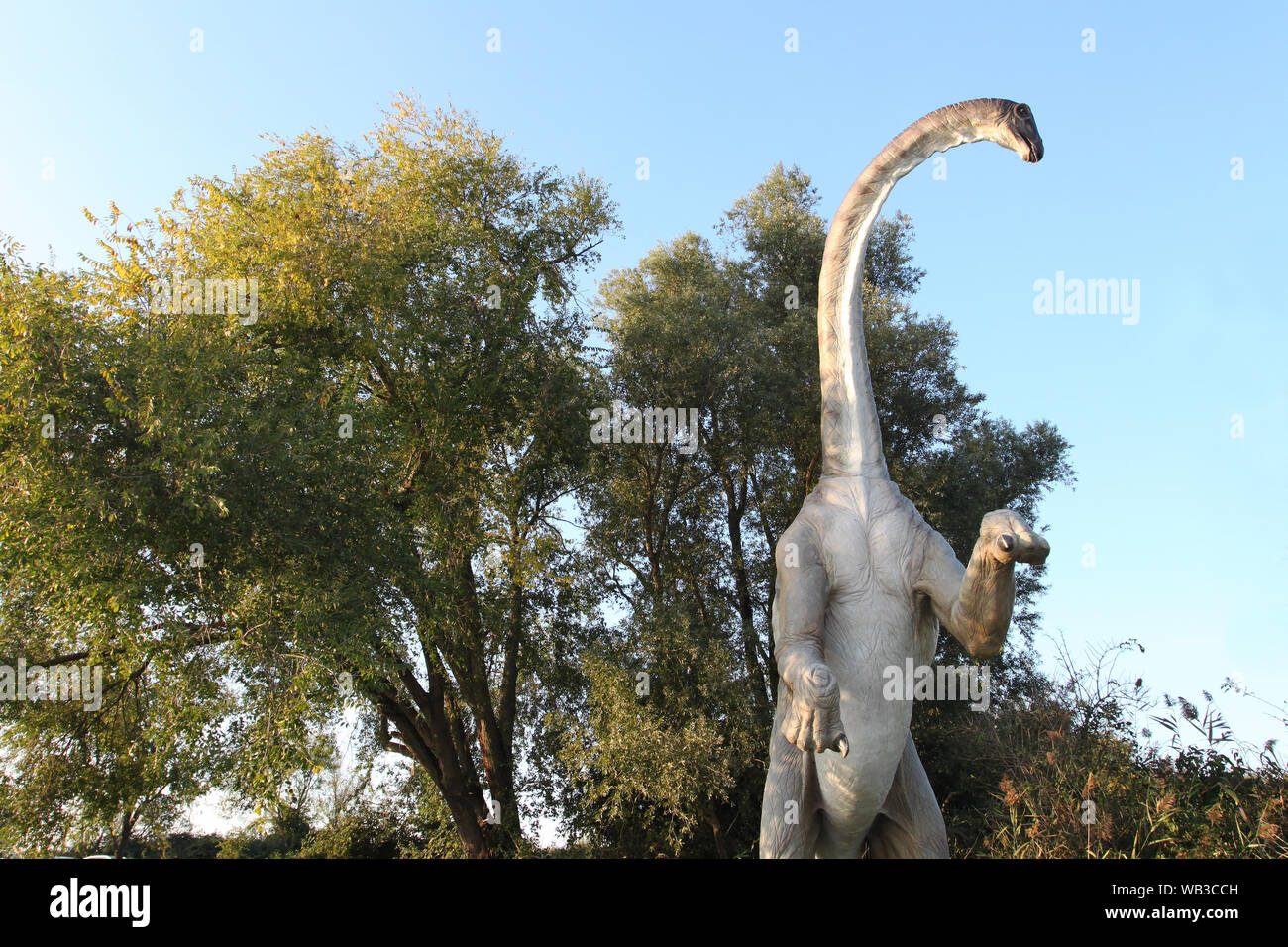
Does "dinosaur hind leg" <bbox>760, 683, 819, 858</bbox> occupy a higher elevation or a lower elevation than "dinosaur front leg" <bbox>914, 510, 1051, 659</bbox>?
lower

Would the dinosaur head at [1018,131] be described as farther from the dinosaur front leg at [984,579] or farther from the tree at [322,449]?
the tree at [322,449]

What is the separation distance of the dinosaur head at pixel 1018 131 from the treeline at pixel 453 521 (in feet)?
15.0

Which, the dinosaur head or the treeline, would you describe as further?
the treeline

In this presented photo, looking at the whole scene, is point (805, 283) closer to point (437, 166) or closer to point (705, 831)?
point (437, 166)

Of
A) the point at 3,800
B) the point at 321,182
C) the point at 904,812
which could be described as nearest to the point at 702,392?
the point at 321,182

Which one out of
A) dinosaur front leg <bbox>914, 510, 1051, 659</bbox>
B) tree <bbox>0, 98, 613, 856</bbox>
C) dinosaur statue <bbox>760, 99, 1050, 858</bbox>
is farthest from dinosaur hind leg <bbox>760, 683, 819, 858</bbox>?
tree <bbox>0, 98, 613, 856</bbox>

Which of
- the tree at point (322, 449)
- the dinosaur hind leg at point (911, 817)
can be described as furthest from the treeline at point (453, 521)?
the dinosaur hind leg at point (911, 817)

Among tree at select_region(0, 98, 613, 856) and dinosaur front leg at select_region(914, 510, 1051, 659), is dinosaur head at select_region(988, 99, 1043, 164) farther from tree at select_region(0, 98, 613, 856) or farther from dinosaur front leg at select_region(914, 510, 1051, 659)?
tree at select_region(0, 98, 613, 856)

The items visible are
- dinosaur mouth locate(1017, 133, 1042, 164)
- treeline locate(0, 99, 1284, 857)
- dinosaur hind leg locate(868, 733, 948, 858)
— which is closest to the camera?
dinosaur mouth locate(1017, 133, 1042, 164)

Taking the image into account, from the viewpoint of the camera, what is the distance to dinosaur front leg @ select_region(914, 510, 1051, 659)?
146 inches

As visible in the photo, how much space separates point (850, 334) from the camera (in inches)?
191

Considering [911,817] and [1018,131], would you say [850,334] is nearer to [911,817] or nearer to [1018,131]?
[1018,131]

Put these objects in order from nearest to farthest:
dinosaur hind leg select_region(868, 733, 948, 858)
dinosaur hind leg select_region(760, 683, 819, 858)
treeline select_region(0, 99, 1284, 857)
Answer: dinosaur hind leg select_region(760, 683, 819, 858) → dinosaur hind leg select_region(868, 733, 948, 858) → treeline select_region(0, 99, 1284, 857)

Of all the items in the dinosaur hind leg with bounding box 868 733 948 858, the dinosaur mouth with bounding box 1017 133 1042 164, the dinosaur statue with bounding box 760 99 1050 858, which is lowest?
the dinosaur hind leg with bounding box 868 733 948 858
